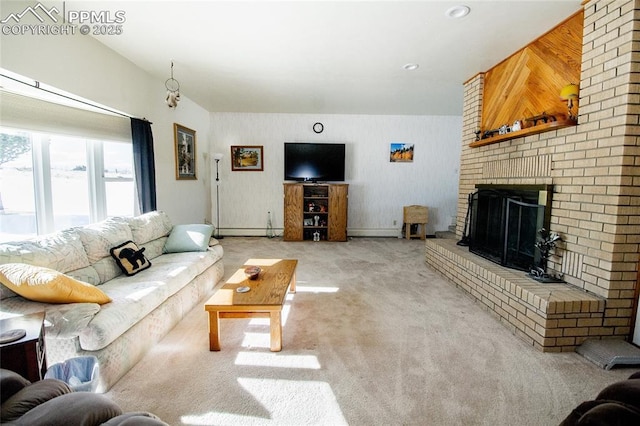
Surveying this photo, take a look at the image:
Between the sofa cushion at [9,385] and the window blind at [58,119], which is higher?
the window blind at [58,119]

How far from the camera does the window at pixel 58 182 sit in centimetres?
255

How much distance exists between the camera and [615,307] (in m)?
2.08

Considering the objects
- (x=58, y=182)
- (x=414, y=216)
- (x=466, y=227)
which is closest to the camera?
(x=58, y=182)

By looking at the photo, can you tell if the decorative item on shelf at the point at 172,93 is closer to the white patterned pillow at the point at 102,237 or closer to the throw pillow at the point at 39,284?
the white patterned pillow at the point at 102,237

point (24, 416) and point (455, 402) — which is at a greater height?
point (24, 416)

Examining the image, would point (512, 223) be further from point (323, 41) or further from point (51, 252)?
point (51, 252)

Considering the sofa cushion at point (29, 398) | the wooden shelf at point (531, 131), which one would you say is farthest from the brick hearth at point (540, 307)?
the sofa cushion at point (29, 398)

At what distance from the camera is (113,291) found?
2.14 meters

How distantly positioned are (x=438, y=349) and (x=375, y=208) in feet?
14.1

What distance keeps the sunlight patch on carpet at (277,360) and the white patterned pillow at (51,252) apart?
1.42m

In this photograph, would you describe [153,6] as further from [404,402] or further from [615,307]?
[615,307]

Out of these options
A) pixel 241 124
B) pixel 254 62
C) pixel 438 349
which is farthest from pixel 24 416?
pixel 241 124

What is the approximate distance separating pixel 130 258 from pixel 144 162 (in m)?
1.45

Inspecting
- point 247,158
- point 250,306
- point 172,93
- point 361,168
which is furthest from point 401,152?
point 250,306
